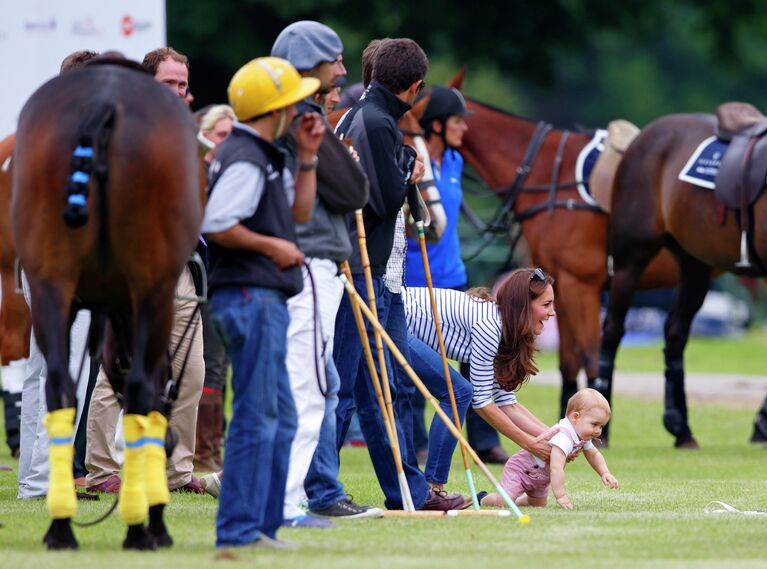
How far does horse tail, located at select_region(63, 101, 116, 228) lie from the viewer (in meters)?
6.04

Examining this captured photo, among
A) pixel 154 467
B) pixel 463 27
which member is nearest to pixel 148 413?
pixel 154 467

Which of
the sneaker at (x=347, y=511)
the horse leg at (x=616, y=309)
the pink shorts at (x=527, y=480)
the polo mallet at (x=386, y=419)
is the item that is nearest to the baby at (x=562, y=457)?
the pink shorts at (x=527, y=480)

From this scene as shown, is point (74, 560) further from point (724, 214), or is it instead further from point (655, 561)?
point (724, 214)

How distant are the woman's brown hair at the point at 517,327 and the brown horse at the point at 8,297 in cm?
279

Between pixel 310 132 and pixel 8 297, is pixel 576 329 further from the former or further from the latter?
pixel 310 132

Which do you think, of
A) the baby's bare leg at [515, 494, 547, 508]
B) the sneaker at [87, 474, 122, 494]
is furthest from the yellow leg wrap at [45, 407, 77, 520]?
the baby's bare leg at [515, 494, 547, 508]

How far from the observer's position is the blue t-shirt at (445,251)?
1129 cm

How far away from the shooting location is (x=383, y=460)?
26.2 ft

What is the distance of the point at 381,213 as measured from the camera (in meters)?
7.85

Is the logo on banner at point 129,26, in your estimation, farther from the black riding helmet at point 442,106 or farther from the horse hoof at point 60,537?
the horse hoof at point 60,537

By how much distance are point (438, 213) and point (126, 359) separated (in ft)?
16.8

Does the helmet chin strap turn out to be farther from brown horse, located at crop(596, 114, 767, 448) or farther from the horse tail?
brown horse, located at crop(596, 114, 767, 448)

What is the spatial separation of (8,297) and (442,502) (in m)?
3.71

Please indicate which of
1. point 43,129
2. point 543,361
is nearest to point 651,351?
point 543,361
